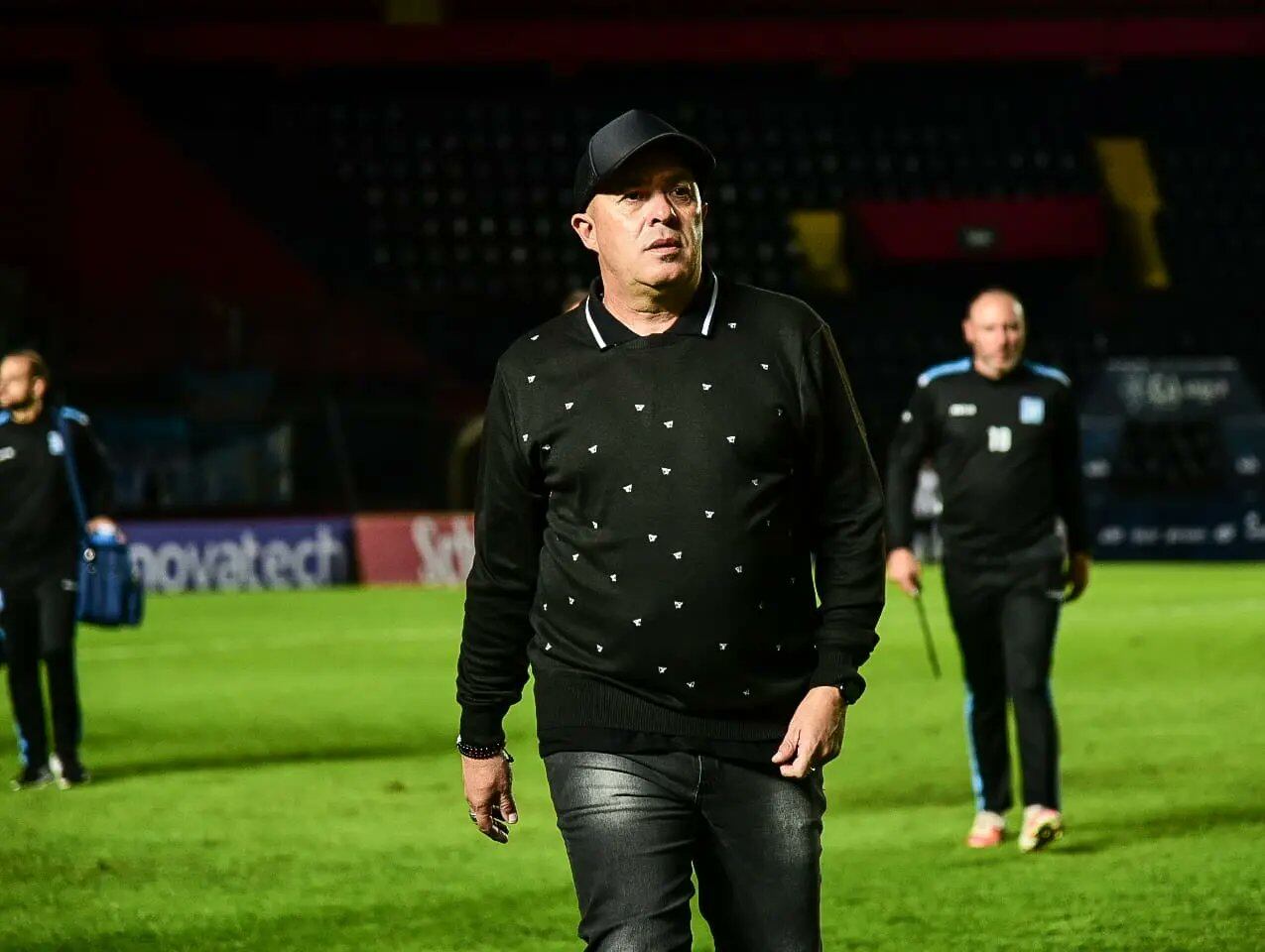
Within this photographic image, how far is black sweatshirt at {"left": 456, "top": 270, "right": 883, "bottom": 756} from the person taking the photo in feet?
13.3

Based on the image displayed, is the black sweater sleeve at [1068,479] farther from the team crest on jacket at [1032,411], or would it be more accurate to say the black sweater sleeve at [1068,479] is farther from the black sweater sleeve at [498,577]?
the black sweater sleeve at [498,577]

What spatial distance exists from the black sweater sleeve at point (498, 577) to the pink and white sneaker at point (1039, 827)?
4.81 meters

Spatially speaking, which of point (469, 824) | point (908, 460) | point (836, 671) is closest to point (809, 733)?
point (836, 671)

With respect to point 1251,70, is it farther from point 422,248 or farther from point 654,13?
point 422,248

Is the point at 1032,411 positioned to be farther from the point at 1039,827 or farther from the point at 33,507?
the point at 33,507

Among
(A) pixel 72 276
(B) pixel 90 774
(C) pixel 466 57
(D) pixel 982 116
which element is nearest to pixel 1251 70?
(D) pixel 982 116

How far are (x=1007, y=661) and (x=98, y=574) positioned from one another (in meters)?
4.90

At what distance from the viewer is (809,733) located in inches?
158

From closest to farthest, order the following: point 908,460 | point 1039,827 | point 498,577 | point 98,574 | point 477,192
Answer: point 498,577
point 1039,827
point 908,460
point 98,574
point 477,192

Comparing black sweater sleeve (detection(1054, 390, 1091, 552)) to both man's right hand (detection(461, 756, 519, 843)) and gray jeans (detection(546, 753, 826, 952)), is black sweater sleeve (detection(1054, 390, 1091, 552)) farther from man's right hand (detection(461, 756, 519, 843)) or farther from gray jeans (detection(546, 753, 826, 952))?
gray jeans (detection(546, 753, 826, 952))

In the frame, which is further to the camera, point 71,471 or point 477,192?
point 477,192

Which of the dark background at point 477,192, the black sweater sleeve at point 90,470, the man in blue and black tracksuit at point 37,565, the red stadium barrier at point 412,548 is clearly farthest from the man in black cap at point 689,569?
the dark background at point 477,192

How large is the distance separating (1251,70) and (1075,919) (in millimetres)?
31952

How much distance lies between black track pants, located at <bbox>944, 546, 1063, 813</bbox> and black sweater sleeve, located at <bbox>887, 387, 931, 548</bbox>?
0.90 feet
